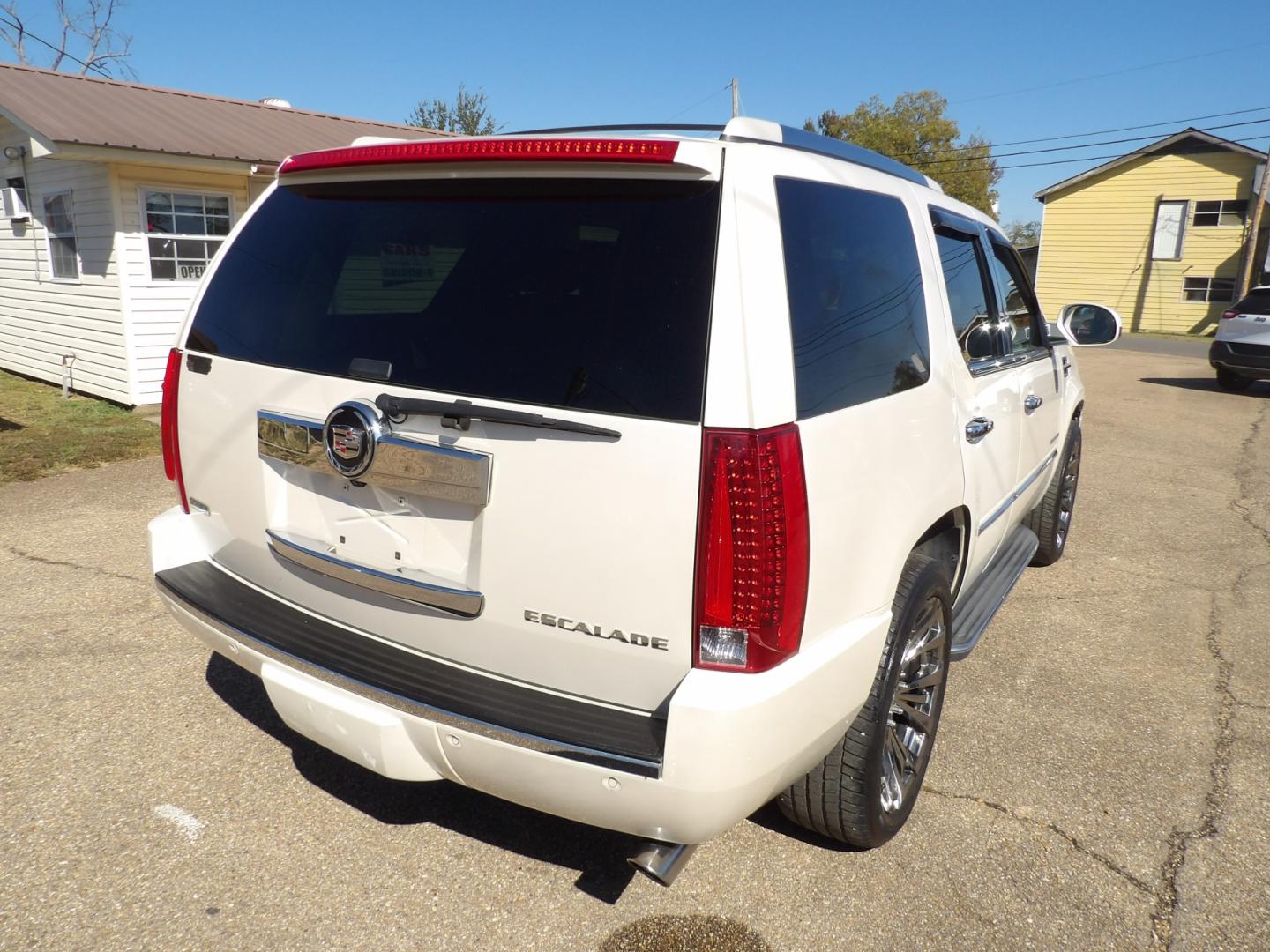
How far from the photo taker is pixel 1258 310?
542 inches

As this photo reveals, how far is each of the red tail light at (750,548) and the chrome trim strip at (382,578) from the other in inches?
22.2

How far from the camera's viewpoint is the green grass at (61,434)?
7.45 m

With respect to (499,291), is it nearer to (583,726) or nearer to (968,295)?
(583,726)

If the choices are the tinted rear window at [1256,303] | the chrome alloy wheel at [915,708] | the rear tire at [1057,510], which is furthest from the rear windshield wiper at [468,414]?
the tinted rear window at [1256,303]

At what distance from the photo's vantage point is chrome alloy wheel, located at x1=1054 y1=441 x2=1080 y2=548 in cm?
547

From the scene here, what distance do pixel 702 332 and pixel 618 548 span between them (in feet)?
1.61

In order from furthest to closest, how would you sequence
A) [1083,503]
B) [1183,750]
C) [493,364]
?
1. [1083,503]
2. [1183,750]
3. [493,364]

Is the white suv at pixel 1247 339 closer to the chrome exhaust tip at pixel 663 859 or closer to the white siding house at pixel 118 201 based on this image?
the white siding house at pixel 118 201

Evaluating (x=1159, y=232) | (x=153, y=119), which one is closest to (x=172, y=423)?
(x=153, y=119)

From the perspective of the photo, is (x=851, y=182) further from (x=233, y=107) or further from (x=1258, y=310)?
(x=1258, y=310)

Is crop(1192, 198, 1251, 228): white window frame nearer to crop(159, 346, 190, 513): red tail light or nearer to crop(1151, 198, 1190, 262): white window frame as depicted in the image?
crop(1151, 198, 1190, 262): white window frame

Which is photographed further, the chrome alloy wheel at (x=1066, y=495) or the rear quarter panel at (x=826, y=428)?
the chrome alloy wheel at (x=1066, y=495)

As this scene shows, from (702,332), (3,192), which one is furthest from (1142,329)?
(702,332)

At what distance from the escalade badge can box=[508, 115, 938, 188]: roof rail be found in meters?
0.87
